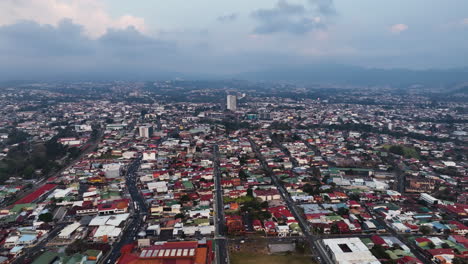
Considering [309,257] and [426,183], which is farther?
[426,183]

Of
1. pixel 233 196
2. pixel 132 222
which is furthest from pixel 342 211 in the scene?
pixel 132 222

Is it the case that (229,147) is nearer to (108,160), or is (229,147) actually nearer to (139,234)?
(108,160)

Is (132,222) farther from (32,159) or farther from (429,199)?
(429,199)

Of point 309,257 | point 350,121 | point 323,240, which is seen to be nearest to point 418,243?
point 323,240

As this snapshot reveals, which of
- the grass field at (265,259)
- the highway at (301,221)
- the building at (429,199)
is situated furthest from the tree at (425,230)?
the grass field at (265,259)

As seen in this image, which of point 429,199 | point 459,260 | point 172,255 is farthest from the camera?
point 429,199

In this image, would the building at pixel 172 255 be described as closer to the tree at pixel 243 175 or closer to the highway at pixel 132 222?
the highway at pixel 132 222
